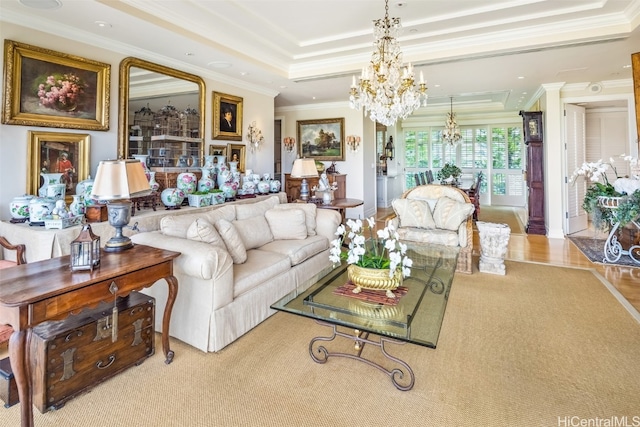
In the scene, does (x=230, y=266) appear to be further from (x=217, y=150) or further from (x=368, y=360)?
(x=217, y=150)

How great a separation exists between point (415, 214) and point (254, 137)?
10.6 ft

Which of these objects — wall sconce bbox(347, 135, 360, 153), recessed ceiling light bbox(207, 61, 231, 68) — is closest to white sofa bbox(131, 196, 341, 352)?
recessed ceiling light bbox(207, 61, 231, 68)

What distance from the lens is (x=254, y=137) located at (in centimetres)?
619

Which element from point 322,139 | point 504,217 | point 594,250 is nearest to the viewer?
point 594,250

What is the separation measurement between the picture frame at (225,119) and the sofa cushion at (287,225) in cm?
227

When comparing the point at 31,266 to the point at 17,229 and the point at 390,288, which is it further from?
the point at 390,288

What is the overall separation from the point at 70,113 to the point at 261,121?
327 cm

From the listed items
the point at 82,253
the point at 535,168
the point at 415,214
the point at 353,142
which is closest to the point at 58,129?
the point at 82,253

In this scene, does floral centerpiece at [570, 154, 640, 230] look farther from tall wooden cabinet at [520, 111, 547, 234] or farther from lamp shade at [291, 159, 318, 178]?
lamp shade at [291, 159, 318, 178]

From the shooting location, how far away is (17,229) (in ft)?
9.33

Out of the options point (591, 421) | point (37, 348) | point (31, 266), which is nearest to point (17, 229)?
point (31, 266)

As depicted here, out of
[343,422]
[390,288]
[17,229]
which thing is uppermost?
[17,229]

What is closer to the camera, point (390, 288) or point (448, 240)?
point (390, 288)

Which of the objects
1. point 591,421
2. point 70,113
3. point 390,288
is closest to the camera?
point 591,421
